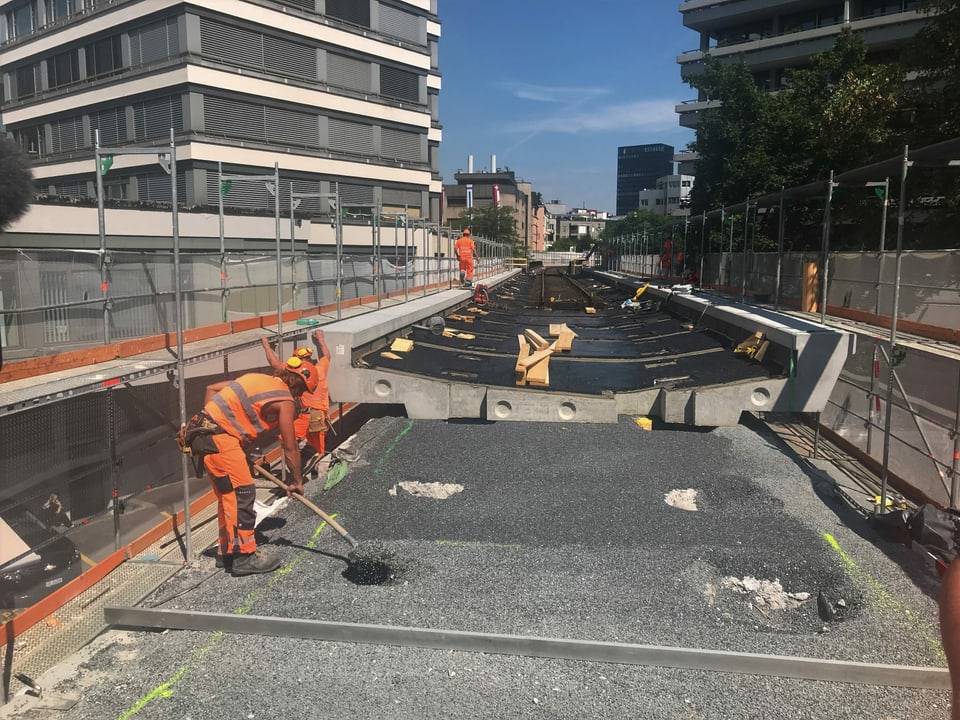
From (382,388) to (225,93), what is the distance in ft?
94.7

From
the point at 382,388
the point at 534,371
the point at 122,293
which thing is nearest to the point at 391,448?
the point at 382,388

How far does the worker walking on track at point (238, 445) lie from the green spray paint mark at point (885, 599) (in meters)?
4.45

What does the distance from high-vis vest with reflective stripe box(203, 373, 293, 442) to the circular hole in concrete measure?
11.9ft

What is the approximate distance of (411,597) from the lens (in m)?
4.94

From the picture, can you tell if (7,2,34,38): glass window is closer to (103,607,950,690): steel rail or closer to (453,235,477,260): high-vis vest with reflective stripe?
(453,235,477,260): high-vis vest with reflective stripe

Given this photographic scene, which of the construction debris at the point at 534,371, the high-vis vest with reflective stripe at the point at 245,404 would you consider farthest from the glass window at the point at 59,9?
the high-vis vest with reflective stripe at the point at 245,404

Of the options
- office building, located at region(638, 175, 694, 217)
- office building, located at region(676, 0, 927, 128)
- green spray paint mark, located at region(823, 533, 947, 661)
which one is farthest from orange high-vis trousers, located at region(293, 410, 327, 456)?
office building, located at region(638, 175, 694, 217)

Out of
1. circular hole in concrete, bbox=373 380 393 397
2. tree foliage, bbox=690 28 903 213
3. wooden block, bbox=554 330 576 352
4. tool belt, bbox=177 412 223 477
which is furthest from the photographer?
tree foliage, bbox=690 28 903 213

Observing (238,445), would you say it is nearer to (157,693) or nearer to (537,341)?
(157,693)

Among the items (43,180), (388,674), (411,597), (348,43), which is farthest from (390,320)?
(43,180)

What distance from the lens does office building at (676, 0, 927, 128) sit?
176 ft

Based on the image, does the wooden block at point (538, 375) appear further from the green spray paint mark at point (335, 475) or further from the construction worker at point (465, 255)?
the construction worker at point (465, 255)

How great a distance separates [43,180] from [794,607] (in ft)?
136

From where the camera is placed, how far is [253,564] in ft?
17.3
